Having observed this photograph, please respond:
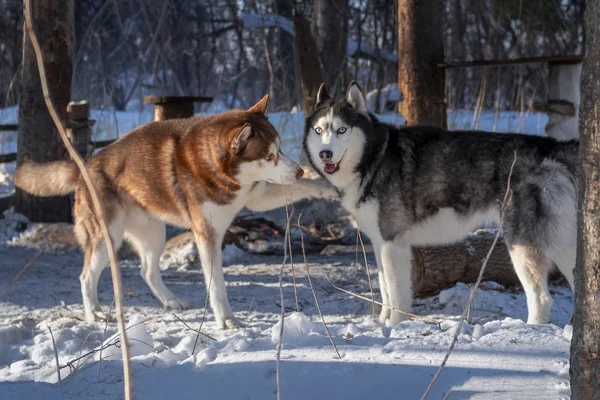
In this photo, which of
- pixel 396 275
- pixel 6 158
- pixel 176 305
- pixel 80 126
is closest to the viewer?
pixel 396 275

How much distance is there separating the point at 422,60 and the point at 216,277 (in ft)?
10.0

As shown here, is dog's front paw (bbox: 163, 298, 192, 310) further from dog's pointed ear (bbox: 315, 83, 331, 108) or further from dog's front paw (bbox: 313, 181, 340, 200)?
dog's pointed ear (bbox: 315, 83, 331, 108)

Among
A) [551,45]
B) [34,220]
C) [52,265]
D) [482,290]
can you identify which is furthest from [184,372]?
[551,45]

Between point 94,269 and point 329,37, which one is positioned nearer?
point 94,269

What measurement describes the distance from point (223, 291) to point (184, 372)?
1.43 meters

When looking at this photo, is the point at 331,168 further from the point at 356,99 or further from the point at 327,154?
the point at 356,99

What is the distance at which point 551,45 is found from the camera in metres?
15.0

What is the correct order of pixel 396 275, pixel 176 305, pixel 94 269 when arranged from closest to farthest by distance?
1. pixel 396 275
2. pixel 94 269
3. pixel 176 305

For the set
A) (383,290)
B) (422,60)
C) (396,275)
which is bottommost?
(383,290)

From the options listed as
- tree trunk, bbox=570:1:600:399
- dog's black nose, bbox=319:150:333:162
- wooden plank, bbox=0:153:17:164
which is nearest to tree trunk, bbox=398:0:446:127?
dog's black nose, bbox=319:150:333:162

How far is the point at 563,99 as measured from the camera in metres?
6.51

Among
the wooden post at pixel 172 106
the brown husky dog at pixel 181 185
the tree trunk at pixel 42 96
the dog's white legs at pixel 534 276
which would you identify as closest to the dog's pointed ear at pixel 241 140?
the brown husky dog at pixel 181 185

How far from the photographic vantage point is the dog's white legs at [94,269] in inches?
182

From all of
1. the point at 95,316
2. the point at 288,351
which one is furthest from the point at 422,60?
the point at 288,351
